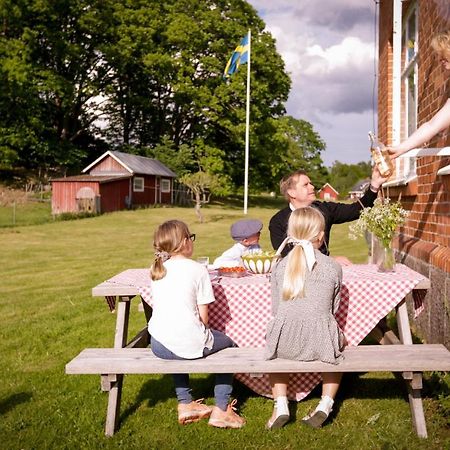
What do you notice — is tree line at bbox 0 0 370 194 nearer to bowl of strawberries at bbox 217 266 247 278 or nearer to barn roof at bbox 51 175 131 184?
barn roof at bbox 51 175 131 184

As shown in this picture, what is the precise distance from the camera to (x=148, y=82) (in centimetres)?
4550

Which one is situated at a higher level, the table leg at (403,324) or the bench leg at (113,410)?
the table leg at (403,324)

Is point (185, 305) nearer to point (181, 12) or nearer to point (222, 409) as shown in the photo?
point (222, 409)

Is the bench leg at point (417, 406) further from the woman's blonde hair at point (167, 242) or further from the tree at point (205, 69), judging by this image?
the tree at point (205, 69)

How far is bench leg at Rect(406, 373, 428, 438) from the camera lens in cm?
382

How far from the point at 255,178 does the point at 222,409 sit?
1526 inches

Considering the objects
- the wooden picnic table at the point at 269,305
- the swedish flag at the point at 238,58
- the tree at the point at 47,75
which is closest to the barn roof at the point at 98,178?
the tree at the point at 47,75

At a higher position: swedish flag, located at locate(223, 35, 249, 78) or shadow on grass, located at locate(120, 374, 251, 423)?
swedish flag, located at locate(223, 35, 249, 78)

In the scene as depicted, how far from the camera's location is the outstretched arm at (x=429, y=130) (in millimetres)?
3846

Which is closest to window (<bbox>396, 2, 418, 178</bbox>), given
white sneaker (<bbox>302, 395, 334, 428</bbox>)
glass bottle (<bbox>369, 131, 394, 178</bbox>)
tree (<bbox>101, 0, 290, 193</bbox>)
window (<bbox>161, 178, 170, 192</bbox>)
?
glass bottle (<bbox>369, 131, 394, 178</bbox>)

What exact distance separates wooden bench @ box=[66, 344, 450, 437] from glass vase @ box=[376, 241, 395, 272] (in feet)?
2.39

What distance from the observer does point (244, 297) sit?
4.37 m

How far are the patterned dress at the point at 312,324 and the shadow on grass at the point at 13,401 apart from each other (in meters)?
2.19

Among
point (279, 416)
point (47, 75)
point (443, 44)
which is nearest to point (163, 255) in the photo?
point (279, 416)
